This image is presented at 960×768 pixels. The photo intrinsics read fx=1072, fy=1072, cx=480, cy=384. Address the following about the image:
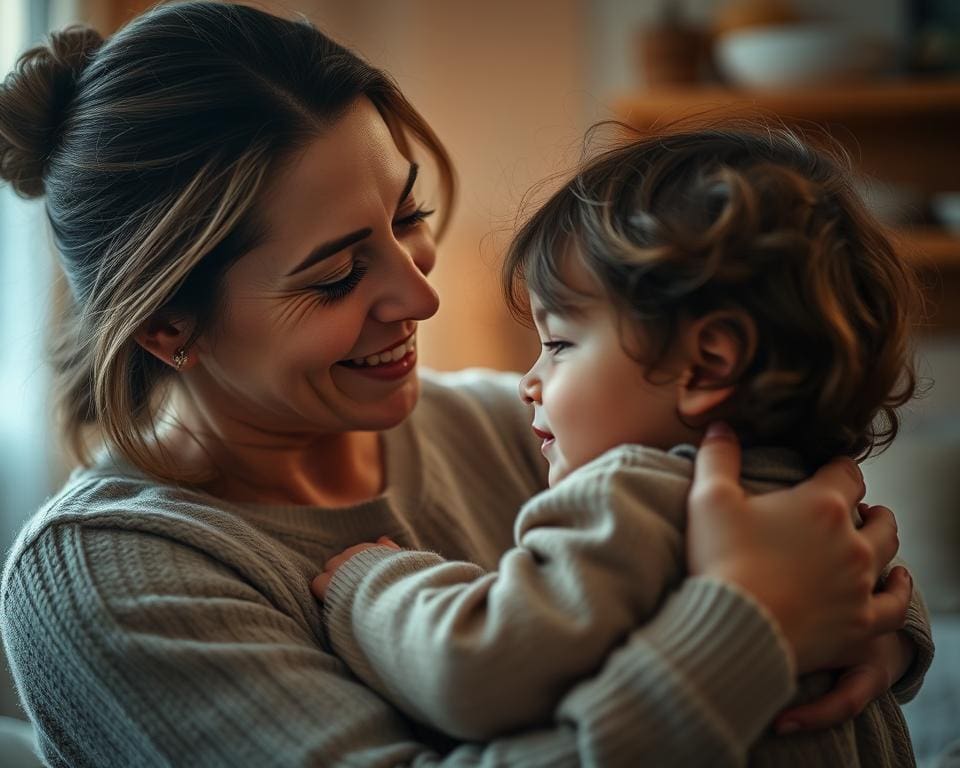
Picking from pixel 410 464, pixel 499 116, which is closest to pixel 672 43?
pixel 499 116

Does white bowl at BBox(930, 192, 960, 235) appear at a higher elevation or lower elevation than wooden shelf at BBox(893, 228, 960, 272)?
higher

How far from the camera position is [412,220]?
1384 mm

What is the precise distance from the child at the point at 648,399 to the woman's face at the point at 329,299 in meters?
0.22

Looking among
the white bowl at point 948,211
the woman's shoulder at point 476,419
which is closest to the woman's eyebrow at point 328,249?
the woman's shoulder at point 476,419

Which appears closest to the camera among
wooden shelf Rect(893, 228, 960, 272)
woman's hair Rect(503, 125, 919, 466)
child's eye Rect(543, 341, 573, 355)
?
woman's hair Rect(503, 125, 919, 466)

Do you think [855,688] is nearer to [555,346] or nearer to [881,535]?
[881,535]

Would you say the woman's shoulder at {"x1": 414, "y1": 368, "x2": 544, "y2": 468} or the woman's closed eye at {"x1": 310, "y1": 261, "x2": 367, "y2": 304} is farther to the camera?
the woman's shoulder at {"x1": 414, "y1": 368, "x2": 544, "y2": 468}

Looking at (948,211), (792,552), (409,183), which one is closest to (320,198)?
(409,183)

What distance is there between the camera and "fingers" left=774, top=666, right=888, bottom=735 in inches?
38.4

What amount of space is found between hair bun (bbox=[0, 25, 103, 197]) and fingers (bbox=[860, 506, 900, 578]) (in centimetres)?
103

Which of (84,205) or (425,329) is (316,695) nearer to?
(84,205)

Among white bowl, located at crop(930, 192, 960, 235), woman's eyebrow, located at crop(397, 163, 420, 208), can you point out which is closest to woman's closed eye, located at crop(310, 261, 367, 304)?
woman's eyebrow, located at crop(397, 163, 420, 208)

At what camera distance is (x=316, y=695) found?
1011 mm

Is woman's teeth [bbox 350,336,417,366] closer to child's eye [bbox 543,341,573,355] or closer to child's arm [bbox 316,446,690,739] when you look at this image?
child's eye [bbox 543,341,573,355]
